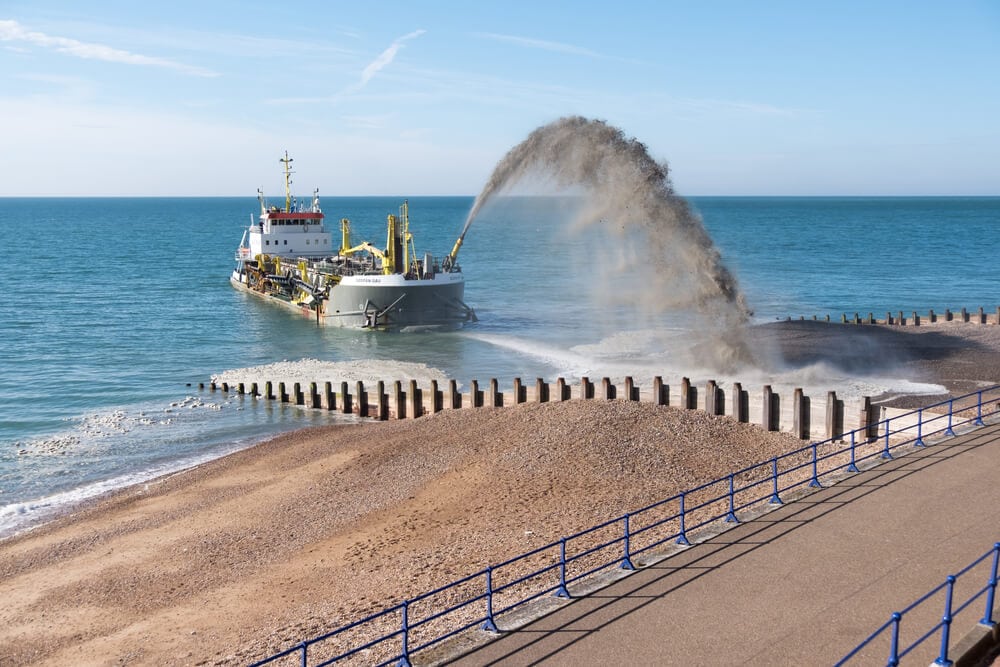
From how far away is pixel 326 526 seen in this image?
811 inches

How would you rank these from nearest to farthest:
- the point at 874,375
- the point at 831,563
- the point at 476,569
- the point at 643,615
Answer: the point at 643,615
the point at 831,563
the point at 476,569
the point at 874,375

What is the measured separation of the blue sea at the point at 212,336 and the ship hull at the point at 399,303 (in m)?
1.59

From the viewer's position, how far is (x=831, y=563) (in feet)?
46.3

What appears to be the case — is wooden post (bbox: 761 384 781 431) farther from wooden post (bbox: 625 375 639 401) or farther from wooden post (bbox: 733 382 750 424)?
wooden post (bbox: 625 375 639 401)

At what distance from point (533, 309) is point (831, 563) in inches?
2113

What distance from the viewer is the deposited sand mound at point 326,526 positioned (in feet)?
52.3

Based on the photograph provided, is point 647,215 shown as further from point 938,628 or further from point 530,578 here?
point 938,628

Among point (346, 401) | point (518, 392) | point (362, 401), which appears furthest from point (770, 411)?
point (346, 401)

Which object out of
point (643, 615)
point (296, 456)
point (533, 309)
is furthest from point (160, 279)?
point (643, 615)

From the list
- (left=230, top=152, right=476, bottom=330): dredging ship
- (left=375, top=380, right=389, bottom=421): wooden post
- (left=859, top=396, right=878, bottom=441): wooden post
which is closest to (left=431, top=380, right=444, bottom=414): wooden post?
(left=375, top=380, right=389, bottom=421): wooden post

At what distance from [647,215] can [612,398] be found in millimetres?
12413

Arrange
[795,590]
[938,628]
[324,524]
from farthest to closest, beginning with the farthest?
1. [324,524]
2. [795,590]
3. [938,628]

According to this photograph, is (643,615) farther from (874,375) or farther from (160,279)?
(160,279)

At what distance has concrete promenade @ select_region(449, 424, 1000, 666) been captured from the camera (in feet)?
38.4
